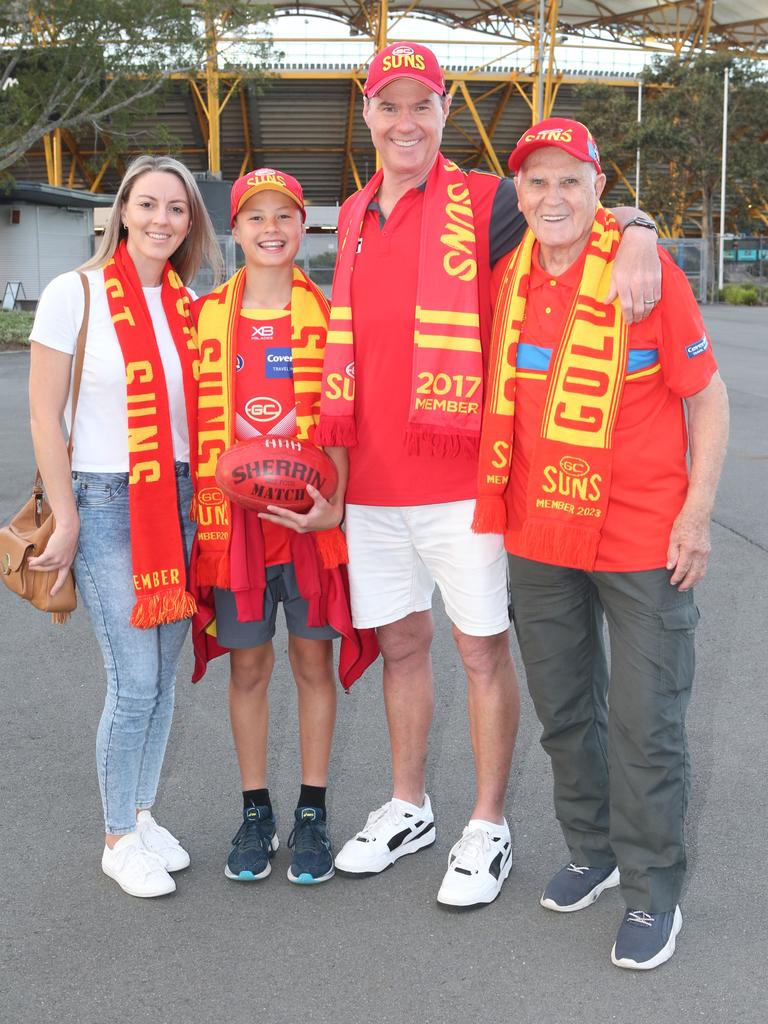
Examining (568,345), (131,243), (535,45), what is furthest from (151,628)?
(535,45)

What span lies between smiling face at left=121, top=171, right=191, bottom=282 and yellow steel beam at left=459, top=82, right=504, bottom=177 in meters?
49.4

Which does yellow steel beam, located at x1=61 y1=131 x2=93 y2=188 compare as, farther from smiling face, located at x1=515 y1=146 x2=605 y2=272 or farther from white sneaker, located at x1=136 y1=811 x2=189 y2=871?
smiling face, located at x1=515 y1=146 x2=605 y2=272

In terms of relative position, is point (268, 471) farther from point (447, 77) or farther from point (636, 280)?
point (447, 77)

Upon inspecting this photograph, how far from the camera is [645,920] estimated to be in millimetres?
2871

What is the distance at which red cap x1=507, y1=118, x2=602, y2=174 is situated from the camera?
2775 mm

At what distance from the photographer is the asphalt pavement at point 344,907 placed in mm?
2689

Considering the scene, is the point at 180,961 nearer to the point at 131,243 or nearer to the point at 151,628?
the point at 151,628

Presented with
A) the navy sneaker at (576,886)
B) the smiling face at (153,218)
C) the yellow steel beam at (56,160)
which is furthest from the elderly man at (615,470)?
the yellow steel beam at (56,160)

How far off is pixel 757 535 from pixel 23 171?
182 ft

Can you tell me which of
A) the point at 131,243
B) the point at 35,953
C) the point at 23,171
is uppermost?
the point at 23,171

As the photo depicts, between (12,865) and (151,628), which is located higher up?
(151,628)

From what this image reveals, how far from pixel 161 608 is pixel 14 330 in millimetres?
21755

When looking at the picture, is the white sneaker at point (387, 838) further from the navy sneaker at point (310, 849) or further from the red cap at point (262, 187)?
the red cap at point (262, 187)

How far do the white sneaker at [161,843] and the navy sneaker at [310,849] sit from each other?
338 mm
